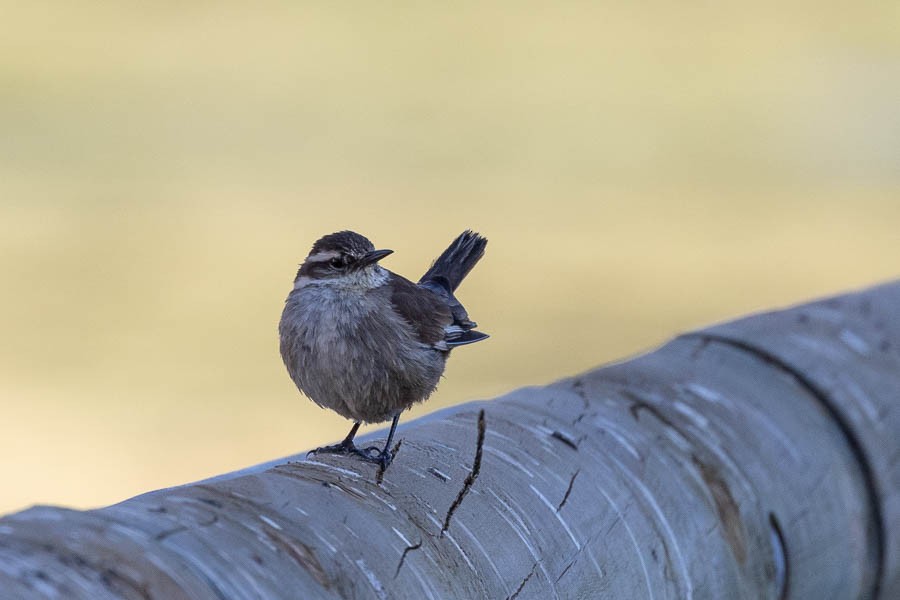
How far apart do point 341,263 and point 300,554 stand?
2.11 meters

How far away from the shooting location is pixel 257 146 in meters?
16.0

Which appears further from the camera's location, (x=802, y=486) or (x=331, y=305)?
(x=331, y=305)

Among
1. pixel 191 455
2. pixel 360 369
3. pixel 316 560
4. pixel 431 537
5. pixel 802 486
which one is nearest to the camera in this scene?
pixel 316 560

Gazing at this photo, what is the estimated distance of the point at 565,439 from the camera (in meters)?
3.03

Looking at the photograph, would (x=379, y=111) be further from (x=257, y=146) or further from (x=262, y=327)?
(x=262, y=327)

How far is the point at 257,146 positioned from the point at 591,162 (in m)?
4.32

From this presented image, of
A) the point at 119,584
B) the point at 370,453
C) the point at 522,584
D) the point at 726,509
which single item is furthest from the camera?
the point at 726,509

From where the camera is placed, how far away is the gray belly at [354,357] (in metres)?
3.78

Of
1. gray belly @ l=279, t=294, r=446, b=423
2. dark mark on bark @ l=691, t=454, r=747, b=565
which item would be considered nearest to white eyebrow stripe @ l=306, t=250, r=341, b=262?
gray belly @ l=279, t=294, r=446, b=423

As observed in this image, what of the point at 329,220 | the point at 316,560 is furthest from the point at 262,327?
the point at 316,560

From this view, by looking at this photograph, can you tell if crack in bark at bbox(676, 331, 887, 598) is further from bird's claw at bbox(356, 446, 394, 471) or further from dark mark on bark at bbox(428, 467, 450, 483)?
dark mark on bark at bbox(428, 467, 450, 483)

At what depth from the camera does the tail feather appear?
4895 mm

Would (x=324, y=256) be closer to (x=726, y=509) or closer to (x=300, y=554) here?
(x=726, y=509)

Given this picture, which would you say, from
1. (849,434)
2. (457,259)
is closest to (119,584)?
(849,434)
